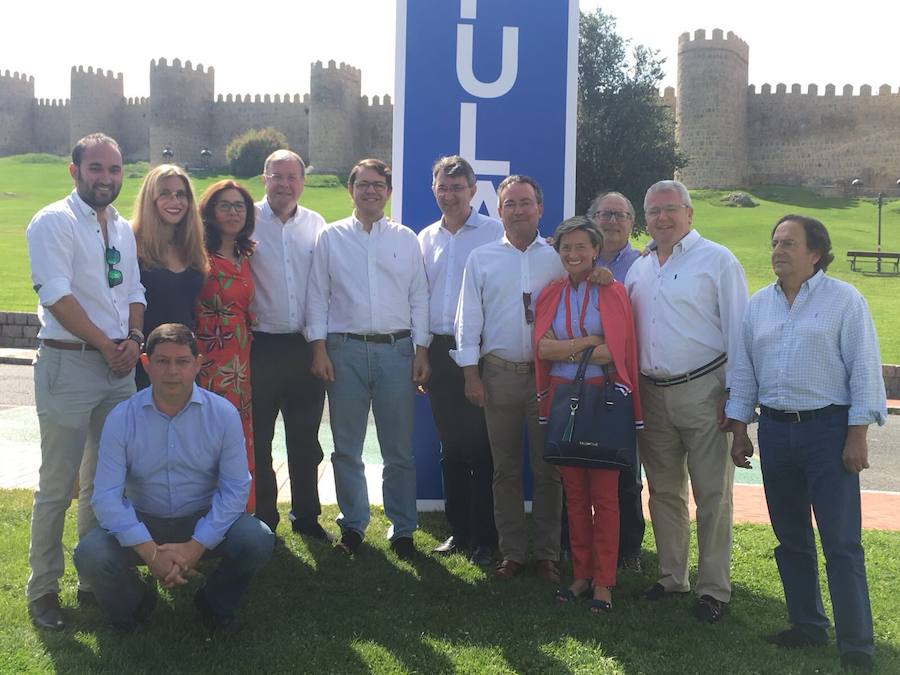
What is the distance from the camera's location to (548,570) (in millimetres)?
4184

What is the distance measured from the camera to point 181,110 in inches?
2060

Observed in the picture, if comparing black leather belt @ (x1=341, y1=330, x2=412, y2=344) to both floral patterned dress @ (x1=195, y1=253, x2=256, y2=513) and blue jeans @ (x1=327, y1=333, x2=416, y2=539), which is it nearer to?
blue jeans @ (x1=327, y1=333, x2=416, y2=539)

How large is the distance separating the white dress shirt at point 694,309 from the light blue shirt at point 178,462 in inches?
75.9

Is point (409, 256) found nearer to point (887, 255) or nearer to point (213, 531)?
point (213, 531)

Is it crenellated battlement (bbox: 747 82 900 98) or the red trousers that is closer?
the red trousers

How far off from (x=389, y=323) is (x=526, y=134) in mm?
1840

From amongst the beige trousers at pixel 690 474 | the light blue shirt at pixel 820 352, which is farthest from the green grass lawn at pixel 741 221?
the light blue shirt at pixel 820 352

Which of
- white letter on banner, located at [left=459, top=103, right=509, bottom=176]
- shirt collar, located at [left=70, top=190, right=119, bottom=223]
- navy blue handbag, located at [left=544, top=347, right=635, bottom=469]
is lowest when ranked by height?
navy blue handbag, located at [left=544, top=347, right=635, bottom=469]

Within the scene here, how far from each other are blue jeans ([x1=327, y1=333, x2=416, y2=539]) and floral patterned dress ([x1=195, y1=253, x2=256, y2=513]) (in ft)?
1.55

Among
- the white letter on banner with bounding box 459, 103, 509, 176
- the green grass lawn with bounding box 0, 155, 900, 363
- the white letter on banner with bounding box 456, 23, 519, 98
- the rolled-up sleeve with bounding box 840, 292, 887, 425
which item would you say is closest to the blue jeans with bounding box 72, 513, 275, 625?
the rolled-up sleeve with bounding box 840, 292, 887, 425

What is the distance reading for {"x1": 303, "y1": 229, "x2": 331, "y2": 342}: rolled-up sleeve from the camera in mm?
4383

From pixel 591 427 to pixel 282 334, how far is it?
6.05 feet

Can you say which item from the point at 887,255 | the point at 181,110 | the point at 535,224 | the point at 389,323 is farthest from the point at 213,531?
the point at 181,110

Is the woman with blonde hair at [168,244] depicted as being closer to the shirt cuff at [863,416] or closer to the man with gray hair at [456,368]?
the man with gray hair at [456,368]
